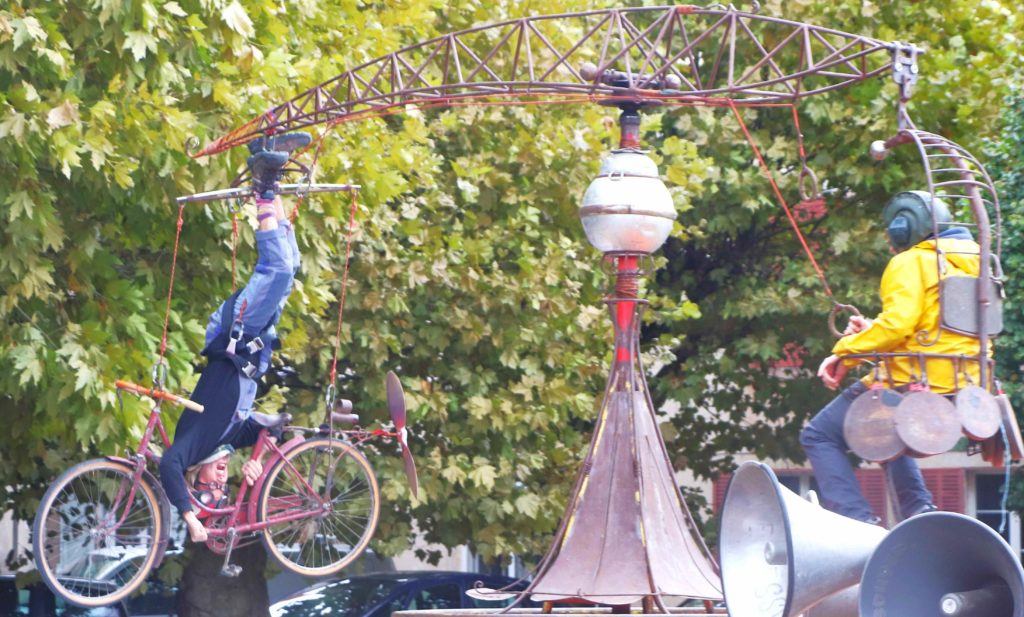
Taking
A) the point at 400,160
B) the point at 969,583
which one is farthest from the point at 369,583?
the point at 969,583

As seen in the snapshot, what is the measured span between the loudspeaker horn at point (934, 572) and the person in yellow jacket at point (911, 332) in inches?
66.5

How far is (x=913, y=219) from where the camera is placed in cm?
805

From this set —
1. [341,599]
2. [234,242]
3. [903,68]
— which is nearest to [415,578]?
[341,599]

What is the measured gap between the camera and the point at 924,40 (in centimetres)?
1823

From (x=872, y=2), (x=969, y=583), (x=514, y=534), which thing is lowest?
(x=969, y=583)

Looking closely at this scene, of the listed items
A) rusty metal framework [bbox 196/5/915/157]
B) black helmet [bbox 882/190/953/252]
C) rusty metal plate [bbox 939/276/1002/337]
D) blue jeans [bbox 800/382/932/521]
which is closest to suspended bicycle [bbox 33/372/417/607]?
rusty metal framework [bbox 196/5/915/157]

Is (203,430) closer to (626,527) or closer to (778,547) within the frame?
(626,527)

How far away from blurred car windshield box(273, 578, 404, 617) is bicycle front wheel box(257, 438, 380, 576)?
4.51m

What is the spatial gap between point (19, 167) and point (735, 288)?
9.58m

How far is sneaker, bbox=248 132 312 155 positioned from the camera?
9539 millimetres

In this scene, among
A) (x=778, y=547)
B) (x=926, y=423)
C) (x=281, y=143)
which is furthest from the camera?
(x=281, y=143)

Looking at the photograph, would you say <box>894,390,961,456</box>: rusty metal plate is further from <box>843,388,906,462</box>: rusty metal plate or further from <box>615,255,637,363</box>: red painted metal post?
<box>615,255,637,363</box>: red painted metal post

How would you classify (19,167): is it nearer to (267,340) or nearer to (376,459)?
(267,340)

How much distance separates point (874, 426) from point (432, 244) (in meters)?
7.99
